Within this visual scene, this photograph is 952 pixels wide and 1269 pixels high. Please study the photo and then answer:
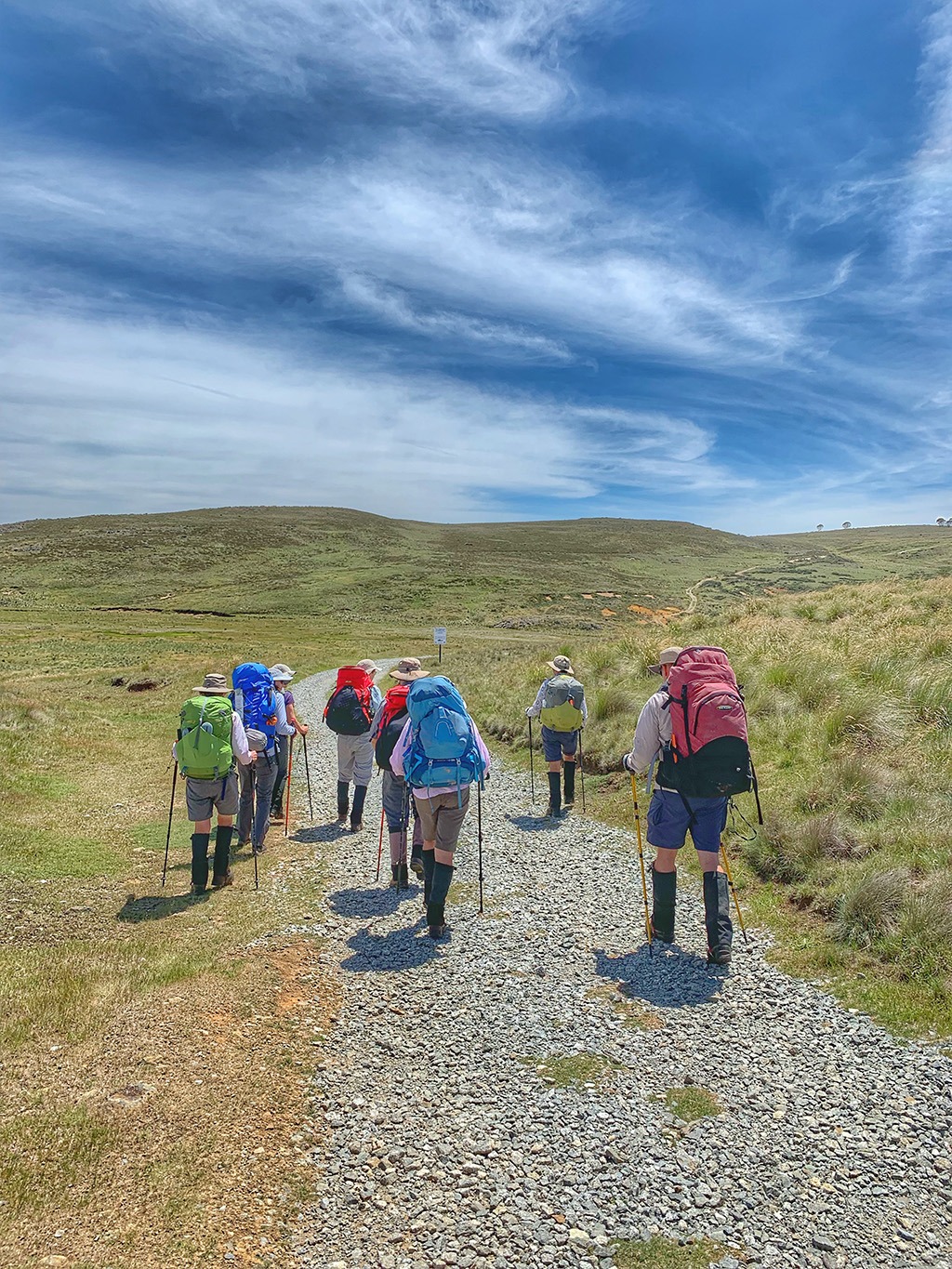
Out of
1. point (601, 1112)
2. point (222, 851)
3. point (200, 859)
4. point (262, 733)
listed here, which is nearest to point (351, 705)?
point (262, 733)

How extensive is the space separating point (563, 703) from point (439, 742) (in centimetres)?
495

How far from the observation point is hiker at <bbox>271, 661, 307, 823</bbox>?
36.8 ft

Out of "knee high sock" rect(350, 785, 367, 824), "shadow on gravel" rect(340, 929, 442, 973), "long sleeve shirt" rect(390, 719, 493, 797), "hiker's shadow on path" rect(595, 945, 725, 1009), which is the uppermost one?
"long sleeve shirt" rect(390, 719, 493, 797)

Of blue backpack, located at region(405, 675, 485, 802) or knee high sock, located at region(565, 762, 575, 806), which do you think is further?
knee high sock, located at region(565, 762, 575, 806)

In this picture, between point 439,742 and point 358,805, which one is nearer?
point 439,742

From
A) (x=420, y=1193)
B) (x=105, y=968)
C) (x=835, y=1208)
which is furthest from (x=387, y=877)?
(x=835, y=1208)

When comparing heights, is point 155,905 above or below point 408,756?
below

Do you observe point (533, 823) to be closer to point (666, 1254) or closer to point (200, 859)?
point (200, 859)

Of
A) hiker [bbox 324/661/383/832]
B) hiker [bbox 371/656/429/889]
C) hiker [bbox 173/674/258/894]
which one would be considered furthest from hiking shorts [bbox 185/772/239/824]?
hiker [bbox 324/661/383/832]

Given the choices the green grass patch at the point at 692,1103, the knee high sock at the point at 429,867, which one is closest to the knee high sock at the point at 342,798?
the knee high sock at the point at 429,867

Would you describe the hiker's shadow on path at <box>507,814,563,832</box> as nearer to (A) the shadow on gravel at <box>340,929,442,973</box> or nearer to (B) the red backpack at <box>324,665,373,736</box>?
(B) the red backpack at <box>324,665,373,736</box>

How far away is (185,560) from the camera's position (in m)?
110

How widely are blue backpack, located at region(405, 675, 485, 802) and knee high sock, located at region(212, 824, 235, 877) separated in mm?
3105

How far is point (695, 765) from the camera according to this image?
665cm
